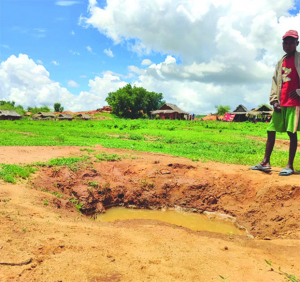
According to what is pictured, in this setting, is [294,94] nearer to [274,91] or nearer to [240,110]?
[274,91]

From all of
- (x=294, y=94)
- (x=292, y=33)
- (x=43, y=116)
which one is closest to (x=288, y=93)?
(x=294, y=94)

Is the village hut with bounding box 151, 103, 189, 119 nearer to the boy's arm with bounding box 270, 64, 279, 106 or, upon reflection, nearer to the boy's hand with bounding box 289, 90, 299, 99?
the boy's arm with bounding box 270, 64, 279, 106

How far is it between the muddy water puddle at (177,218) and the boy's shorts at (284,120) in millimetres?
2313

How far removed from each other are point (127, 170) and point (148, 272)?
16.2ft

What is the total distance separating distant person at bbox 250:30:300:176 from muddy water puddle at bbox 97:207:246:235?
5.66 ft

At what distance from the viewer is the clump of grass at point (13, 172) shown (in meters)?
5.29

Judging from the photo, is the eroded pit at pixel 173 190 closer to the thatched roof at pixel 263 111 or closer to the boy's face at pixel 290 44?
the boy's face at pixel 290 44

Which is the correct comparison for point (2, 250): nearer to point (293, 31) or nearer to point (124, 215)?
point (124, 215)

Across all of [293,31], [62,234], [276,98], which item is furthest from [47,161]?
[293,31]

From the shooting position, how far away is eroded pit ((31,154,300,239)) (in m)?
5.14

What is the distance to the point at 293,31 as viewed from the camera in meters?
5.10

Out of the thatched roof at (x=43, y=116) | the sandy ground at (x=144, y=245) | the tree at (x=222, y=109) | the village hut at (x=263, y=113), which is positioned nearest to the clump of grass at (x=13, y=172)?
the sandy ground at (x=144, y=245)

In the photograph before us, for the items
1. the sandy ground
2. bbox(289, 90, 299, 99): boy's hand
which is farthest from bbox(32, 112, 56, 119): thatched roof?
bbox(289, 90, 299, 99): boy's hand

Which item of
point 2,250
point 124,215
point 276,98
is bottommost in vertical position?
point 124,215
